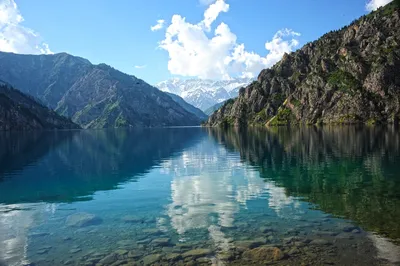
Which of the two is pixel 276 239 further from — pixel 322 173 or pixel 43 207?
pixel 322 173

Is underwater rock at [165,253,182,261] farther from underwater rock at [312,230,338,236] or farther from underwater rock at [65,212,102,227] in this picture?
underwater rock at [65,212,102,227]

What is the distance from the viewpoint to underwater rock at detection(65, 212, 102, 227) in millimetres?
32500

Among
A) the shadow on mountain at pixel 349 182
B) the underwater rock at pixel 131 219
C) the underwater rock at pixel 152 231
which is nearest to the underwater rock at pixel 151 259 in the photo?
the underwater rock at pixel 152 231

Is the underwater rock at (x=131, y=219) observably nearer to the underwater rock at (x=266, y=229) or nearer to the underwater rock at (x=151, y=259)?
the underwater rock at (x=151, y=259)

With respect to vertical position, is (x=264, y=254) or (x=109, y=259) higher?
(x=264, y=254)

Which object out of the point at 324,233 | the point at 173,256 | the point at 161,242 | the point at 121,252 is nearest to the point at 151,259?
the point at 173,256

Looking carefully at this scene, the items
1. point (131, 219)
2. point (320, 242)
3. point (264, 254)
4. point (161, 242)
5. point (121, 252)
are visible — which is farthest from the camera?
point (131, 219)

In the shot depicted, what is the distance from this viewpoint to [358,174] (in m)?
53.9

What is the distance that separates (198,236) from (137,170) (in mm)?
45300

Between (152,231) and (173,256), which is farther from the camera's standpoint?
(152,231)

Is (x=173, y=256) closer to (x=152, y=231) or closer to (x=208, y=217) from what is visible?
(x=152, y=231)

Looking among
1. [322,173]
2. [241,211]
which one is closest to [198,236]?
[241,211]

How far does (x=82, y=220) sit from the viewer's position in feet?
111

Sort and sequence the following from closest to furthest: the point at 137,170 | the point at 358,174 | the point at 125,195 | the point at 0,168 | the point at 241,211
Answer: the point at 241,211 < the point at 125,195 < the point at 358,174 < the point at 137,170 < the point at 0,168
